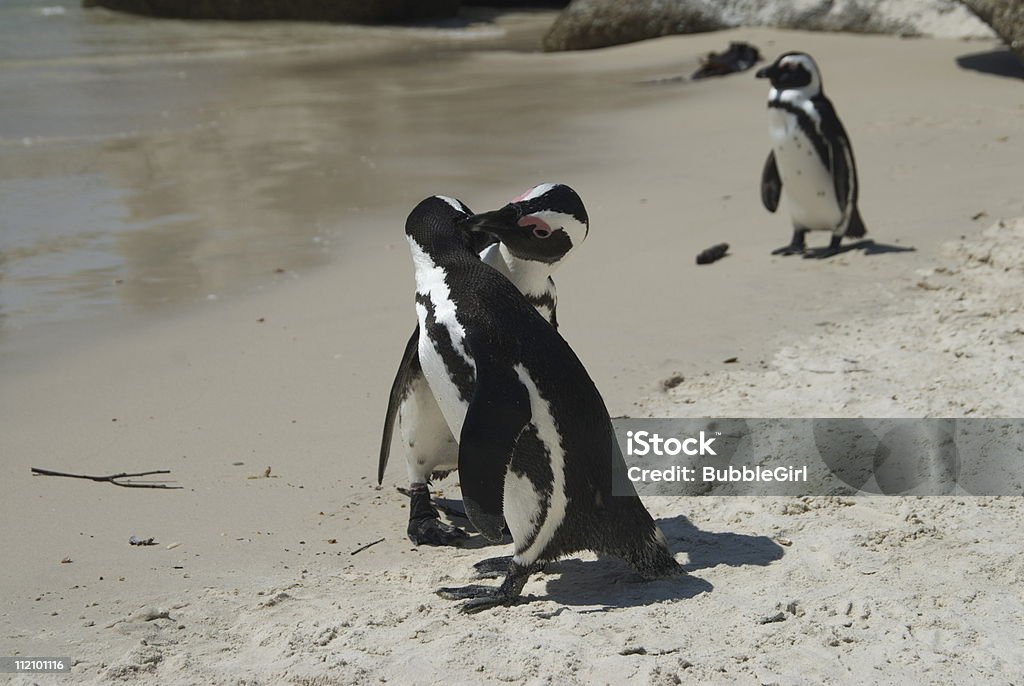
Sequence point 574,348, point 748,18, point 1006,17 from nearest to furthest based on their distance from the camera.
Result: 1. point 574,348
2. point 1006,17
3. point 748,18

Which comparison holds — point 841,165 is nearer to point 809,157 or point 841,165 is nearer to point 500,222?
point 809,157

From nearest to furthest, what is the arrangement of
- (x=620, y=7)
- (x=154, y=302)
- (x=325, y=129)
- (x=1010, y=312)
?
(x=1010, y=312)
(x=154, y=302)
(x=325, y=129)
(x=620, y=7)

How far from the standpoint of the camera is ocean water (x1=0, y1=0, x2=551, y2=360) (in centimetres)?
727

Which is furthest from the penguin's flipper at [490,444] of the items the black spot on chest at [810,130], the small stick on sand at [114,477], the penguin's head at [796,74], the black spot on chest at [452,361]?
the penguin's head at [796,74]

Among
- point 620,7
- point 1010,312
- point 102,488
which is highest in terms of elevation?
point 620,7

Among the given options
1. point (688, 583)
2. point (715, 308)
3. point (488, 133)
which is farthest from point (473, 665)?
point (488, 133)

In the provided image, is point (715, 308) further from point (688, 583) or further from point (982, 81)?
point (982, 81)

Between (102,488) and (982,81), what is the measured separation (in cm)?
972

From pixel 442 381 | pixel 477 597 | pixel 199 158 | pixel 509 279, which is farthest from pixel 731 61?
pixel 477 597

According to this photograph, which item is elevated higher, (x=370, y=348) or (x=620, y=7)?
(x=620, y=7)

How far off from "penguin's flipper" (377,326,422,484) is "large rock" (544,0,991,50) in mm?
12217

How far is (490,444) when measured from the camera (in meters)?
3.20

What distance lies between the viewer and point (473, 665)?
2.91m

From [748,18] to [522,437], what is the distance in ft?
47.7
